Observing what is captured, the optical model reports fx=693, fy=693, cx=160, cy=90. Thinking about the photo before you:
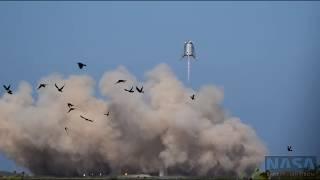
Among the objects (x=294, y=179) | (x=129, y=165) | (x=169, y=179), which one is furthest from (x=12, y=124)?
(x=294, y=179)

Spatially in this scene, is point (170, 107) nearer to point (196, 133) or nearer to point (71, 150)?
point (196, 133)

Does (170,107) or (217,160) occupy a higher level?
(170,107)

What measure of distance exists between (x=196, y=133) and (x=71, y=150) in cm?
2294

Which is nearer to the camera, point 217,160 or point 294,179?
point 294,179

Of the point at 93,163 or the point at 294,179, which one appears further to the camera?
the point at 93,163

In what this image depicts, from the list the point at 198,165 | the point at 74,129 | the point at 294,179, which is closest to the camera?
the point at 294,179

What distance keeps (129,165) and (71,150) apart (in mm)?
11062

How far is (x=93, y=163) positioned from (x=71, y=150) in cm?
477

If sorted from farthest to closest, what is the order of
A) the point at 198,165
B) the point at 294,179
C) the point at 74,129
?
the point at 74,129, the point at 198,165, the point at 294,179

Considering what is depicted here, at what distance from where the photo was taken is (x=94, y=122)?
125 m

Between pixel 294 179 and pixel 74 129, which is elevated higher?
pixel 74 129

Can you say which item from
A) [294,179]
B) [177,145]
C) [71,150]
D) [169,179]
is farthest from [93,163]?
[294,179]

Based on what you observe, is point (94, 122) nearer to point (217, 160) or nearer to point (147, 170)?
point (147, 170)

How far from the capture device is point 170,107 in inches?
4857
